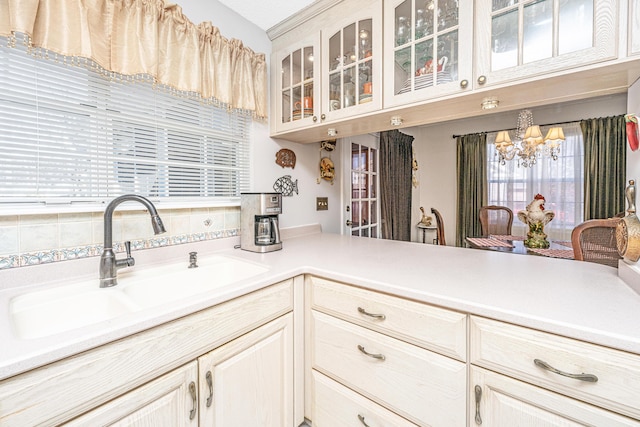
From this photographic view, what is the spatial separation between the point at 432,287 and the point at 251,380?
76cm

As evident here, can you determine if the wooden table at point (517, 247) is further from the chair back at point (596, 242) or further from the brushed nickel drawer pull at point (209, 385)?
the brushed nickel drawer pull at point (209, 385)

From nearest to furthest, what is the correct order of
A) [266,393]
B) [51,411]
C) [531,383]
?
[51,411] → [531,383] → [266,393]

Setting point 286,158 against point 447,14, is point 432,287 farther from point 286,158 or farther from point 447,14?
point 286,158

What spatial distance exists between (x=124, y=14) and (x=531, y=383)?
6.48 feet

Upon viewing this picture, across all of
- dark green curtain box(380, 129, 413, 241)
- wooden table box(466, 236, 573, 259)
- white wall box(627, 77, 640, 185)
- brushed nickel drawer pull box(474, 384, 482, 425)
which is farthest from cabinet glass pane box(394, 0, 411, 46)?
dark green curtain box(380, 129, 413, 241)

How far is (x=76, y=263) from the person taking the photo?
1.09 metres

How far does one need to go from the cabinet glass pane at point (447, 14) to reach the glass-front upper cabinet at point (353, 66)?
0.90ft

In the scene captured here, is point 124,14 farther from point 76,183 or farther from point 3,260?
point 3,260

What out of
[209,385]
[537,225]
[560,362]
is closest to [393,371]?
→ [560,362]

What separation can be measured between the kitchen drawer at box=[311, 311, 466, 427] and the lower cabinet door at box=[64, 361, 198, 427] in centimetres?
53

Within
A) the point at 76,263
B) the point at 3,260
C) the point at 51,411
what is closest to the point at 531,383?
the point at 51,411

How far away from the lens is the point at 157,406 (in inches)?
30.0

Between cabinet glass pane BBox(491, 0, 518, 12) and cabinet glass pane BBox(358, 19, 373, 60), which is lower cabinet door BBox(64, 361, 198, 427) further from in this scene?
cabinet glass pane BBox(491, 0, 518, 12)

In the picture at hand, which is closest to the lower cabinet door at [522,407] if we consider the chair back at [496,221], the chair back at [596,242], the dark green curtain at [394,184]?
the chair back at [596,242]
